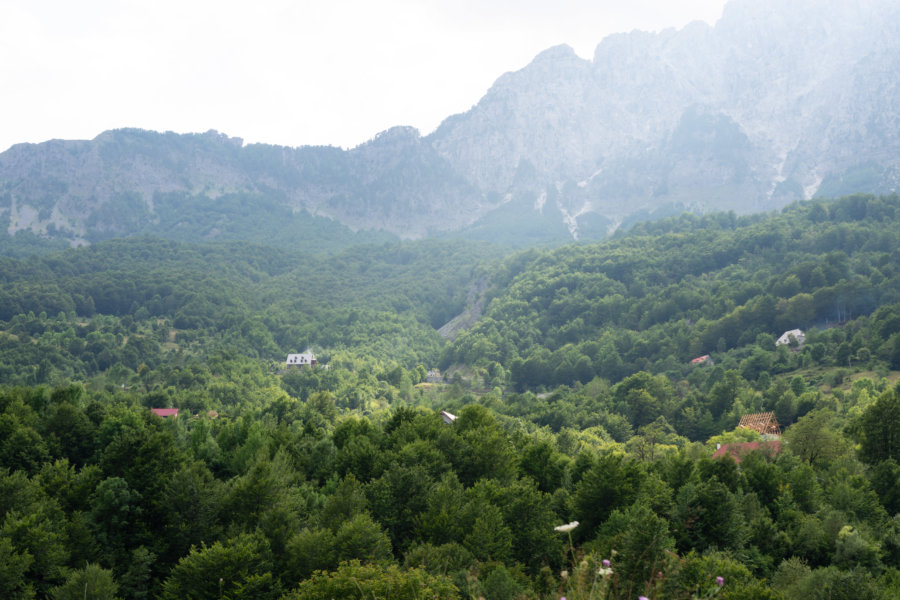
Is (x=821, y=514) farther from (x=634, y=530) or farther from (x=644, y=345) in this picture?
(x=644, y=345)

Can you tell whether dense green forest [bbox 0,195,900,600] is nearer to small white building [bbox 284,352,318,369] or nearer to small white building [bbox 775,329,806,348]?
small white building [bbox 775,329,806,348]

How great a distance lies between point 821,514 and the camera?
43.0 m

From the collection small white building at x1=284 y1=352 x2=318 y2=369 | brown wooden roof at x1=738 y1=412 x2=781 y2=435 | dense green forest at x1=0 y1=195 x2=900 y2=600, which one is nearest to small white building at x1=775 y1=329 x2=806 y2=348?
dense green forest at x1=0 y1=195 x2=900 y2=600

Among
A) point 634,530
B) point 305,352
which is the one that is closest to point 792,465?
point 634,530

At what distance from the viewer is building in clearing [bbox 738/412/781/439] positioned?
8044 centimetres

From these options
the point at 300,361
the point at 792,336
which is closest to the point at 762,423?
the point at 792,336

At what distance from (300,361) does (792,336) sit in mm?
95845

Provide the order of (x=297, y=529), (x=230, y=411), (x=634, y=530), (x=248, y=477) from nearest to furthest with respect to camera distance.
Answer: (x=634, y=530) < (x=297, y=529) < (x=248, y=477) < (x=230, y=411)

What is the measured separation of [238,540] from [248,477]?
754cm

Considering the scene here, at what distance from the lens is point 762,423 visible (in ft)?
274

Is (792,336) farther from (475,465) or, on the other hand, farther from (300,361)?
(300,361)

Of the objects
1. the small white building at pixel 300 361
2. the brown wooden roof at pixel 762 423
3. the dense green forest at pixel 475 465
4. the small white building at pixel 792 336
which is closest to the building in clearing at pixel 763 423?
the brown wooden roof at pixel 762 423

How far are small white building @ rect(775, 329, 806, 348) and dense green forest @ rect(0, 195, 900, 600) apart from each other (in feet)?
5.44

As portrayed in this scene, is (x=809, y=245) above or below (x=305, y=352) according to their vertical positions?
above
